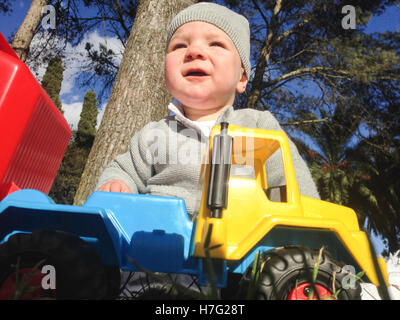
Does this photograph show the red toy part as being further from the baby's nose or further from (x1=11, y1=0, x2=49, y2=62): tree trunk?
(x1=11, y1=0, x2=49, y2=62): tree trunk

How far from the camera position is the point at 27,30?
5.18 meters

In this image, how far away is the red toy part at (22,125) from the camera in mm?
1055

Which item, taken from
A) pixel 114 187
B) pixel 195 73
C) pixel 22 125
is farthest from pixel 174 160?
pixel 22 125

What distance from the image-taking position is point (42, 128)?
52.4 inches

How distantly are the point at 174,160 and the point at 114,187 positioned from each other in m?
0.38

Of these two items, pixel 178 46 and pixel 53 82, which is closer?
pixel 178 46

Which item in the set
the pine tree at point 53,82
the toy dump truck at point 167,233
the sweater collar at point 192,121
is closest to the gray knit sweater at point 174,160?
the sweater collar at point 192,121

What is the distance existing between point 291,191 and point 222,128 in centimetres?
34

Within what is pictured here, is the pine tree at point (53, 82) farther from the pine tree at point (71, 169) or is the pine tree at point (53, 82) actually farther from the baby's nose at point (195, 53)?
the baby's nose at point (195, 53)

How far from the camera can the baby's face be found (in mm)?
1666

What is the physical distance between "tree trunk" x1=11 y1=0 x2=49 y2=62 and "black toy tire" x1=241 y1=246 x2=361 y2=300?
18.0ft

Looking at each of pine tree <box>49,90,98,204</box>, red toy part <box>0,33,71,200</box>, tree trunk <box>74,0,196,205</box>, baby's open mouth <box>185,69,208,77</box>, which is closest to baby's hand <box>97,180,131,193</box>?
red toy part <box>0,33,71,200</box>

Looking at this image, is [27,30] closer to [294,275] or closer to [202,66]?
[202,66]
